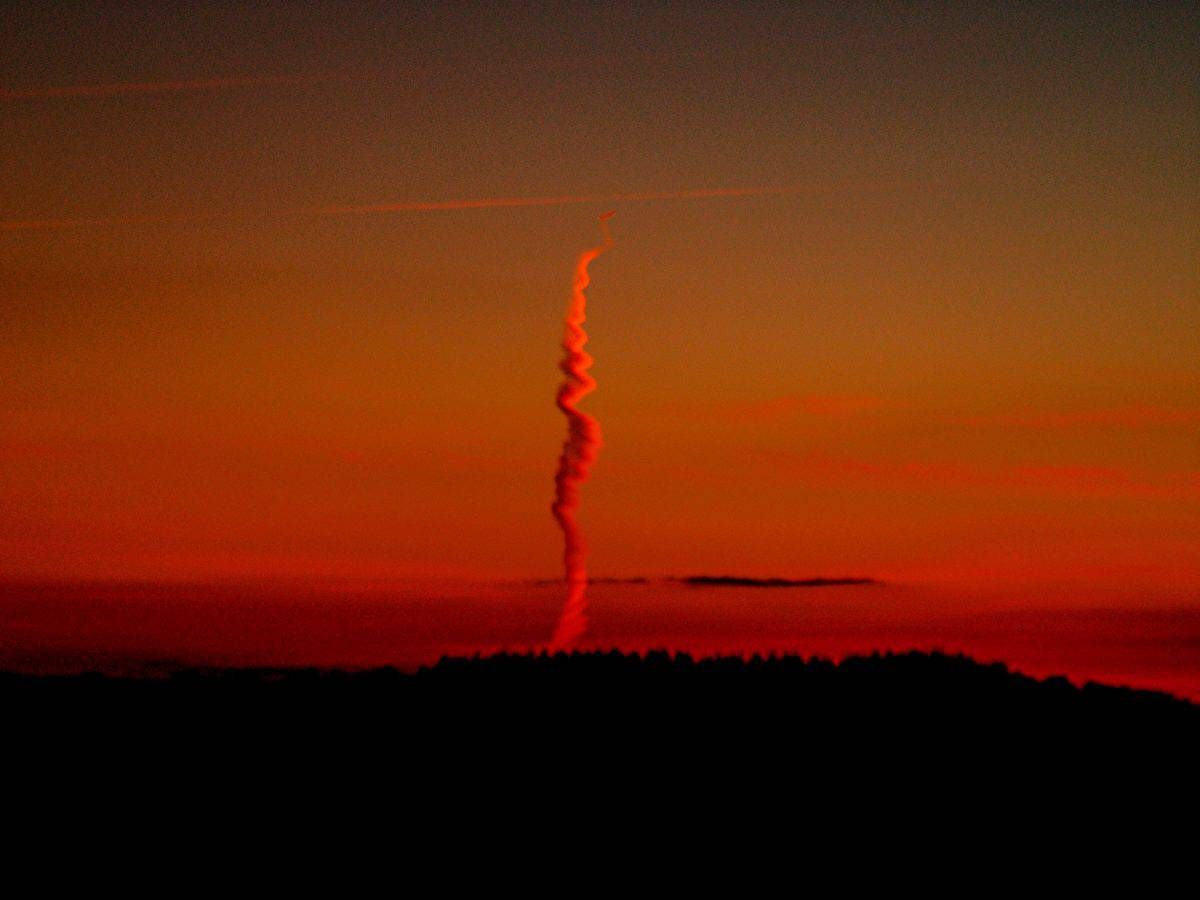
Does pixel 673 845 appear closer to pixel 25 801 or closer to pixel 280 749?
pixel 280 749

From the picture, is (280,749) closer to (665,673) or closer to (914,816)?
(665,673)

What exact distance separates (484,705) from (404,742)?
6460mm

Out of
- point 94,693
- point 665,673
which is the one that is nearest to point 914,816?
point 665,673

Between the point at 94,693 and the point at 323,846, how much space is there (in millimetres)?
27744

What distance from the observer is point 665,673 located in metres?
106

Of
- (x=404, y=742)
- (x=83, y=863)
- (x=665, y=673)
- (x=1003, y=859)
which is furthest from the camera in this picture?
(x=665, y=673)

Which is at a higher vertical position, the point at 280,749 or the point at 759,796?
the point at 280,749

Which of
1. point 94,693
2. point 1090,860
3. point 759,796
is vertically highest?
point 94,693

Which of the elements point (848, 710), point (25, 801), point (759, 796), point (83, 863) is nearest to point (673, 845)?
point (759, 796)

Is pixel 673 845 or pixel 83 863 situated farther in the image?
pixel 673 845

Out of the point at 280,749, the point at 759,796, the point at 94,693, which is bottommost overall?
the point at 759,796

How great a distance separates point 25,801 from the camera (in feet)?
288

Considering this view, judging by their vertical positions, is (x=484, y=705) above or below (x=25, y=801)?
above

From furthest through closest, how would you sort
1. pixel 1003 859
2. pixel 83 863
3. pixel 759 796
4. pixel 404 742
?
pixel 404 742 → pixel 759 796 → pixel 1003 859 → pixel 83 863
